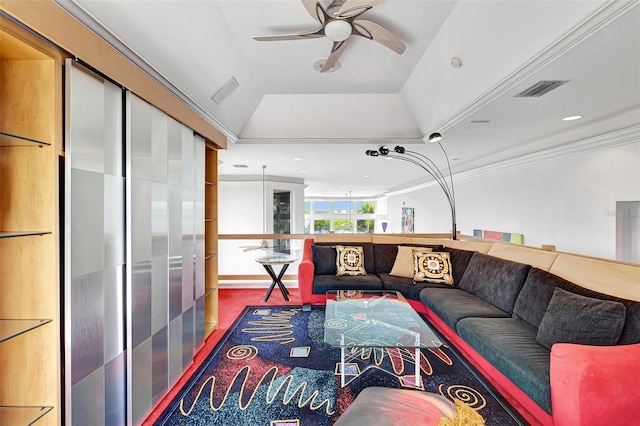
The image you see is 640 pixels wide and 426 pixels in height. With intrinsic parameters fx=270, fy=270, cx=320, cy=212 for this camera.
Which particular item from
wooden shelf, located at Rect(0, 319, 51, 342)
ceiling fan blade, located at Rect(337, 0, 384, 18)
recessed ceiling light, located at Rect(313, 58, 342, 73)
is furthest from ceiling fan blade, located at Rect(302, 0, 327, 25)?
wooden shelf, located at Rect(0, 319, 51, 342)

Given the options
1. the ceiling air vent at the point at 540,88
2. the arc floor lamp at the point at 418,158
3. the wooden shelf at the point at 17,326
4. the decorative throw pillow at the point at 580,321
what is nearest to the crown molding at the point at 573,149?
the arc floor lamp at the point at 418,158

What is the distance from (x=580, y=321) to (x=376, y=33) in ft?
7.70

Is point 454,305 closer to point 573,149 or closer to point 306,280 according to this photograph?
point 306,280

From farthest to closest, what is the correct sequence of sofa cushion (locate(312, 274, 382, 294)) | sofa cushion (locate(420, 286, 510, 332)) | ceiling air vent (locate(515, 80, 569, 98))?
sofa cushion (locate(312, 274, 382, 294)) → sofa cushion (locate(420, 286, 510, 332)) → ceiling air vent (locate(515, 80, 569, 98))

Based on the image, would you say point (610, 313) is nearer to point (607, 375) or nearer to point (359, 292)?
point (607, 375)

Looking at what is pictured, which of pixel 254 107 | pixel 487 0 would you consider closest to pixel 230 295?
pixel 254 107

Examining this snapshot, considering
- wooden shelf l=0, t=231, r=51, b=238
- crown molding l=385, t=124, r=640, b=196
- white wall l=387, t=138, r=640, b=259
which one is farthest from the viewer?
white wall l=387, t=138, r=640, b=259

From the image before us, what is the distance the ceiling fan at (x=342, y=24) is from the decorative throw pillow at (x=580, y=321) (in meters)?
2.18

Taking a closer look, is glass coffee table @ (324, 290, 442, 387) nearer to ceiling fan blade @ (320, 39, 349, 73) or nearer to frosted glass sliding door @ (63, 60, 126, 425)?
frosted glass sliding door @ (63, 60, 126, 425)

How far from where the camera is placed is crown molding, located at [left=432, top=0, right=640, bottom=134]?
4.67 feet

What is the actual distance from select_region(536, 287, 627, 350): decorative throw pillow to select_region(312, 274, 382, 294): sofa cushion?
71.6 inches

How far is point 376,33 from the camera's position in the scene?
6.36ft

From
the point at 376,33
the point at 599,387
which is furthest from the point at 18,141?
the point at 599,387

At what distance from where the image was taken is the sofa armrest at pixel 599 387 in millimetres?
1327
